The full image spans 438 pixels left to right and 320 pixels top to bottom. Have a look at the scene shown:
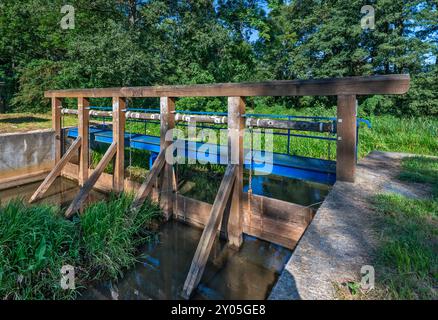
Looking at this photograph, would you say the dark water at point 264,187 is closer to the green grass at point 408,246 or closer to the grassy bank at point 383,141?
the grassy bank at point 383,141

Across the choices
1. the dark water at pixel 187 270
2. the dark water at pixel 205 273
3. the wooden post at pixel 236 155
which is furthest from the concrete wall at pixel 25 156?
the wooden post at pixel 236 155

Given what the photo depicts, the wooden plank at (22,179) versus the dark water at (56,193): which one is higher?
the wooden plank at (22,179)

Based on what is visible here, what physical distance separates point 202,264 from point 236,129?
5.83 feet

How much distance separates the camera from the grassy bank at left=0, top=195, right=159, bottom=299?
109 inches

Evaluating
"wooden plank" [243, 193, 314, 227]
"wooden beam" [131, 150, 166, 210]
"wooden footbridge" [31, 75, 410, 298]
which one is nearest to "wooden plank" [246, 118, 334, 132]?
"wooden footbridge" [31, 75, 410, 298]

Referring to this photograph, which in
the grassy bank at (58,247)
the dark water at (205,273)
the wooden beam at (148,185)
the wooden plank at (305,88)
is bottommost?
the dark water at (205,273)

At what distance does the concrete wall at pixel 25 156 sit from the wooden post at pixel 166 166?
3.89m

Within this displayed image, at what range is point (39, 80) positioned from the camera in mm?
13164

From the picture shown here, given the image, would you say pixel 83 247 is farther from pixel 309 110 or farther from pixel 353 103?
pixel 309 110

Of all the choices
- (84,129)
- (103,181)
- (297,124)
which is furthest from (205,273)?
(84,129)

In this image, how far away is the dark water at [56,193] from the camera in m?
5.66

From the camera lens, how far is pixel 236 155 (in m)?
3.81

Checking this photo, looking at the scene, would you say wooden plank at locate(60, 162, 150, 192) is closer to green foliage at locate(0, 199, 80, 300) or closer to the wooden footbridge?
the wooden footbridge
